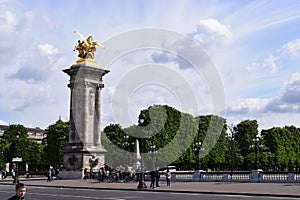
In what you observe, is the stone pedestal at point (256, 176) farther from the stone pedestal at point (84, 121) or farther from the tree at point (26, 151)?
the tree at point (26, 151)

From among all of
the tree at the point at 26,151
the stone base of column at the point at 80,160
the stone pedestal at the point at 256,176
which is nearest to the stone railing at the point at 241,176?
the stone pedestal at the point at 256,176

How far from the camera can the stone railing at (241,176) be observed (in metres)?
43.9

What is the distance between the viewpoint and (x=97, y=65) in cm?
6375

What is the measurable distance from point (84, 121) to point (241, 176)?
74.2ft

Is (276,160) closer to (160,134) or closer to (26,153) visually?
(160,134)

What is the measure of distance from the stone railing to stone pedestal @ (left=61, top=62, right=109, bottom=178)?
12.4 m

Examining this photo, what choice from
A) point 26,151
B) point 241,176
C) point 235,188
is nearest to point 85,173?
point 241,176

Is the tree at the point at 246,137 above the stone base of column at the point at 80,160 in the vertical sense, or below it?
above

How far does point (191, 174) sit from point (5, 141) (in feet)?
262

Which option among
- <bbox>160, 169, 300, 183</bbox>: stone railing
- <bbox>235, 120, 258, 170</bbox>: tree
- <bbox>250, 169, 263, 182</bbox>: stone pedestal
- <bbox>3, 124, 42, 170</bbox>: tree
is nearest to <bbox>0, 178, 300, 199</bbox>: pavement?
<bbox>160, 169, 300, 183</bbox>: stone railing

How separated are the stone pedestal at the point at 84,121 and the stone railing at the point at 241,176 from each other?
40.7ft

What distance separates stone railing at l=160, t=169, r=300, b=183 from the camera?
43.9 m

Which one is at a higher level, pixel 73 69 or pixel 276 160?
pixel 73 69

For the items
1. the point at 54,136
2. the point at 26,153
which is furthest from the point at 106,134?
the point at 26,153
